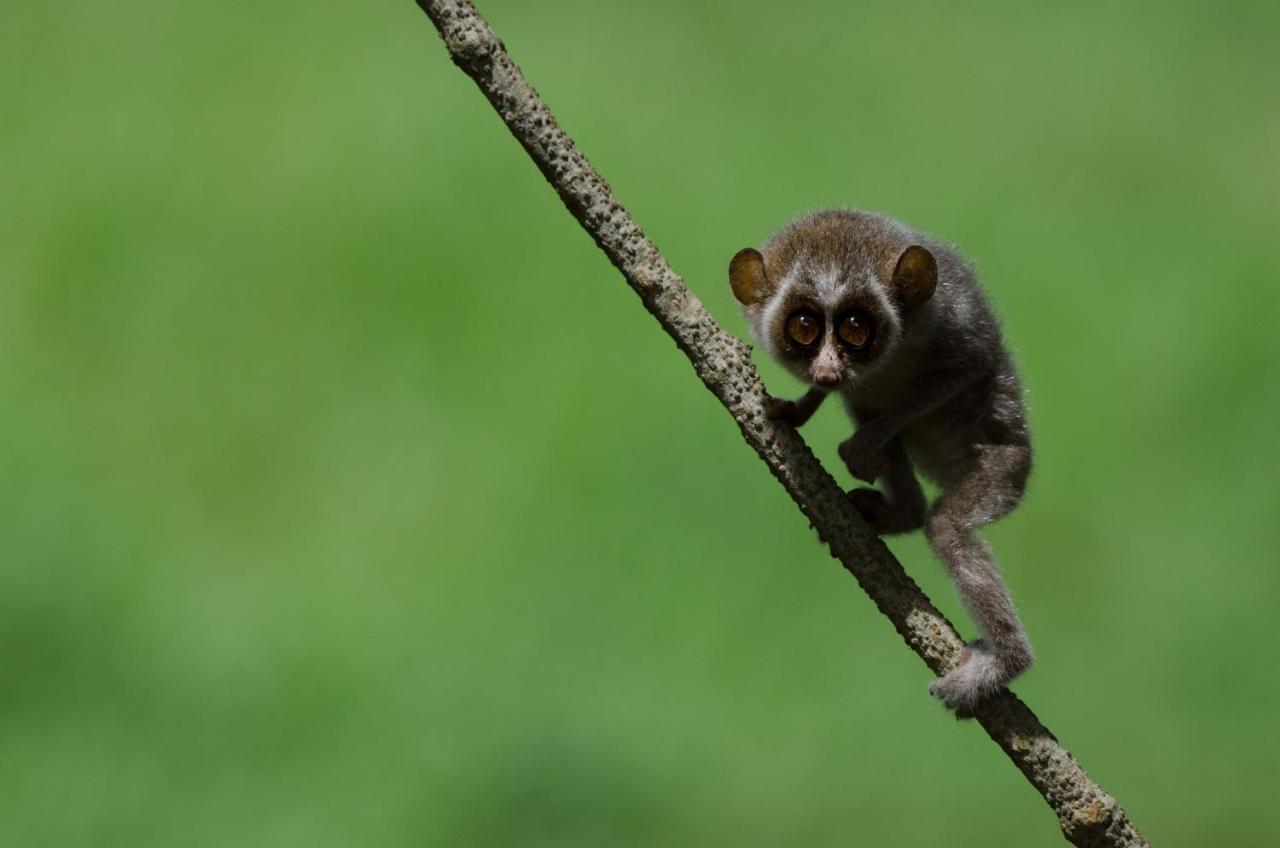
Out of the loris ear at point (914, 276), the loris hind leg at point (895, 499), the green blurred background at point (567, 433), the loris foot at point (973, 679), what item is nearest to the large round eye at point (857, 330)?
the loris ear at point (914, 276)

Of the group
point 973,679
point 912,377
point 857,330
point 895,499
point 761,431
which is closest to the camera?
point 761,431

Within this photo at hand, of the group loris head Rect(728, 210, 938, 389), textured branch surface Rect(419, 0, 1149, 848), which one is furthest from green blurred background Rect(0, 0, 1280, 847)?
textured branch surface Rect(419, 0, 1149, 848)

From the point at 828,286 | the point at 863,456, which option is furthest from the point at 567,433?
the point at 828,286

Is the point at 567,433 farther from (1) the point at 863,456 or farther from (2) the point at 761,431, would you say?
(2) the point at 761,431

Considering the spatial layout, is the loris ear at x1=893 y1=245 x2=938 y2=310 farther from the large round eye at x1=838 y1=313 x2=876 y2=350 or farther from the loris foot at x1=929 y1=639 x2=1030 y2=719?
the loris foot at x1=929 y1=639 x2=1030 y2=719

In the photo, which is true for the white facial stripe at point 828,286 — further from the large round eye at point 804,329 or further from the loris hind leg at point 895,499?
the loris hind leg at point 895,499

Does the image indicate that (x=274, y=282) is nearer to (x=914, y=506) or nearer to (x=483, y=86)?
(x=914, y=506)
